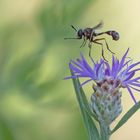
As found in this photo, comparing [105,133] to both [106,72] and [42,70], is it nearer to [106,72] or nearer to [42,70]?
[106,72]

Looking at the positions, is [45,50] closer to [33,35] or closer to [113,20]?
[33,35]

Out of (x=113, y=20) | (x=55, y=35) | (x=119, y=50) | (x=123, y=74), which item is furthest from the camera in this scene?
(x=113, y=20)

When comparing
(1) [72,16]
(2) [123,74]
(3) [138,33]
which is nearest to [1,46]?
(1) [72,16]

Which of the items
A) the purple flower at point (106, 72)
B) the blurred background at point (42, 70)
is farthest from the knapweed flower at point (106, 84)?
the blurred background at point (42, 70)

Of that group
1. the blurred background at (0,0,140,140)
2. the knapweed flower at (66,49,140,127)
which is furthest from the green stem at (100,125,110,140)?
the blurred background at (0,0,140,140)

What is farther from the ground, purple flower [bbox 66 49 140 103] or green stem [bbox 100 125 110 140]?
purple flower [bbox 66 49 140 103]

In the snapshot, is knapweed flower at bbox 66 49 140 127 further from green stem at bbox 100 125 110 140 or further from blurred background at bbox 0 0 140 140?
blurred background at bbox 0 0 140 140
